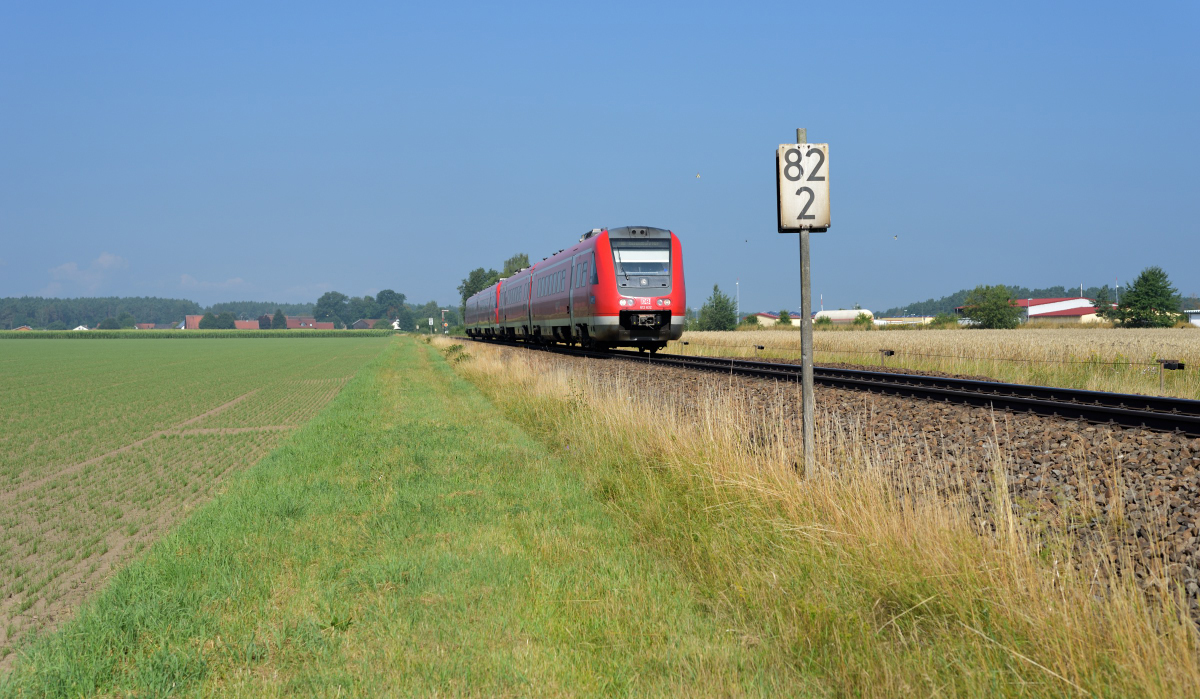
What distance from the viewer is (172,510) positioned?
8.13 m

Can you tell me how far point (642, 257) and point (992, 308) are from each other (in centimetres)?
7489

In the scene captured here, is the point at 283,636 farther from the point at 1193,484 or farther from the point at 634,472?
the point at 1193,484

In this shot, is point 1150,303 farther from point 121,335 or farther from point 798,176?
point 121,335

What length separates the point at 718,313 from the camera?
333ft

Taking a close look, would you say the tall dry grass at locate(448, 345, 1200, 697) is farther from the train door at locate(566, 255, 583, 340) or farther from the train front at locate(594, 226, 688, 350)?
the train door at locate(566, 255, 583, 340)

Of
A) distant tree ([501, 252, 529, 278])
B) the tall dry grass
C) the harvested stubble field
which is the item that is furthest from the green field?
distant tree ([501, 252, 529, 278])

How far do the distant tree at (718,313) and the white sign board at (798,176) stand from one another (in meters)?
94.1

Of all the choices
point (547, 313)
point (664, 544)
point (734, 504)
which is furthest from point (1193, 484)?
point (547, 313)

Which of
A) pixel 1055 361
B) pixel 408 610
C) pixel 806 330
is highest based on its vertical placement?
pixel 806 330

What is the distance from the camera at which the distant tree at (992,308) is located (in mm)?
83312

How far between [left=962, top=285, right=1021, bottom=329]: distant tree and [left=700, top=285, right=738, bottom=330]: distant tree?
28.2m

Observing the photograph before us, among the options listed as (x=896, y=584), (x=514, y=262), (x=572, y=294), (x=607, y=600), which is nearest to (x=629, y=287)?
(x=572, y=294)

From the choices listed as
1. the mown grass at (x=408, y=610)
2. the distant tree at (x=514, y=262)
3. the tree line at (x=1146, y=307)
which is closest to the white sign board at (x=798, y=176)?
the mown grass at (x=408, y=610)

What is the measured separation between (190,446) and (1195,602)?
45.2 feet
